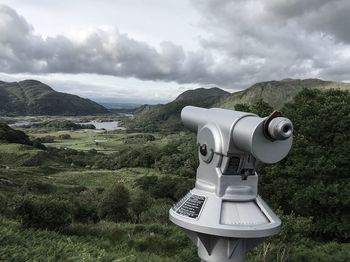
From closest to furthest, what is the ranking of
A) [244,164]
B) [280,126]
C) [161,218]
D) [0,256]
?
[280,126] → [244,164] → [0,256] → [161,218]

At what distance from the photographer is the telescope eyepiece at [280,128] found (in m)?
3.19

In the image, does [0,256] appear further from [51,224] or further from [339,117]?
[339,117]

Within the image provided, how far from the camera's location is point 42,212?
9.55 metres

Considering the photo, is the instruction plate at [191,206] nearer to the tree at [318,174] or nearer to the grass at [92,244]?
the grass at [92,244]

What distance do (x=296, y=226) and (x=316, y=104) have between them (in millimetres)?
14849

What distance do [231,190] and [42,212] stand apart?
7007 millimetres

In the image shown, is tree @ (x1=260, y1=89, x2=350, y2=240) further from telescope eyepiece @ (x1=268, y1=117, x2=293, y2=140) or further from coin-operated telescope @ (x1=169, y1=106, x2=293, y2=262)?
telescope eyepiece @ (x1=268, y1=117, x2=293, y2=140)

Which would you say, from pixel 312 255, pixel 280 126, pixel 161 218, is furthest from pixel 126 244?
pixel 161 218

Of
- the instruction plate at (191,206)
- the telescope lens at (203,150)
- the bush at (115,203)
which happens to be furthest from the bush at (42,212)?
the bush at (115,203)

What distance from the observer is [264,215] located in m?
3.72

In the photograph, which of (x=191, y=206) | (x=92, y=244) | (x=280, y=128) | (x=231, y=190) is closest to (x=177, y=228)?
(x=92, y=244)

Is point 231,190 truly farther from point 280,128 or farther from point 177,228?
point 177,228

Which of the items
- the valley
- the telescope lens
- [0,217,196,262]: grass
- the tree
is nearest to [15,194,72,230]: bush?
the valley

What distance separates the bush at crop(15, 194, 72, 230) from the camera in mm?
9312
